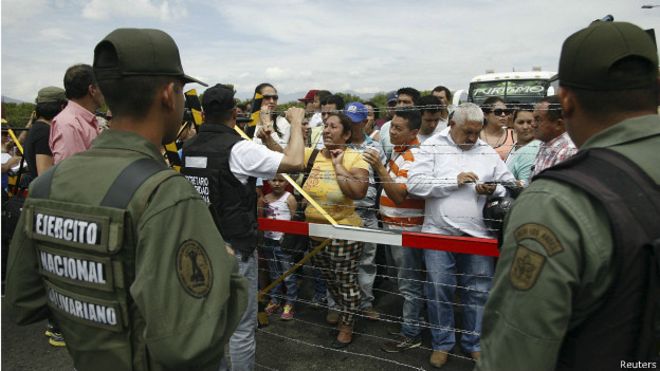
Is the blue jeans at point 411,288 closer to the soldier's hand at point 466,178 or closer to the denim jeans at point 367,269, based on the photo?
the denim jeans at point 367,269

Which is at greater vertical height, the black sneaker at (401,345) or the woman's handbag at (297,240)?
the woman's handbag at (297,240)

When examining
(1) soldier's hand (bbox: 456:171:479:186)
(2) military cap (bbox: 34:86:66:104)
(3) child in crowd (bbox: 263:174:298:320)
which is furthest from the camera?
(3) child in crowd (bbox: 263:174:298:320)

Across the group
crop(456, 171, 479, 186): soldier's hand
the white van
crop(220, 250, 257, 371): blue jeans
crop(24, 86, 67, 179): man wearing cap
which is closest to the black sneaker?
crop(220, 250, 257, 371): blue jeans

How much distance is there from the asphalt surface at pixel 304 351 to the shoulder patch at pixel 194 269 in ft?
7.44

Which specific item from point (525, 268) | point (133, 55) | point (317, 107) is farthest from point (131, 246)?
point (317, 107)

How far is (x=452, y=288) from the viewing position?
3.48 m

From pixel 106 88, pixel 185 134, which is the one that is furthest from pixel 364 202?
pixel 106 88

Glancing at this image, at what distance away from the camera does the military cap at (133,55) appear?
4.75ft

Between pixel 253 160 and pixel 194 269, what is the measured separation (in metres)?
1.47

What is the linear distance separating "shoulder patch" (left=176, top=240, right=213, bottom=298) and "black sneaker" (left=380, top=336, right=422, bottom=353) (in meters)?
2.83

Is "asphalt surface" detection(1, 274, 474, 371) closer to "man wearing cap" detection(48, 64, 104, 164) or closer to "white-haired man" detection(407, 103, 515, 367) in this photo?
"white-haired man" detection(407, 103, 515, 367)

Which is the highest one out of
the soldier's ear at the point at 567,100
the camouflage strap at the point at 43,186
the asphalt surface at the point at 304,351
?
the soldier's ear at the point at 567,100

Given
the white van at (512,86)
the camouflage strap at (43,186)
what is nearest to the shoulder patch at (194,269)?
the camouflage strap at (43,186)

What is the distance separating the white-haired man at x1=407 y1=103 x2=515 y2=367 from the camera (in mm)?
3338
